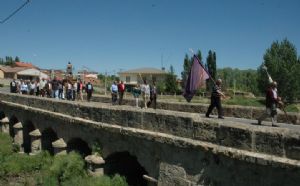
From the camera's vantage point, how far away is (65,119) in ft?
48.9

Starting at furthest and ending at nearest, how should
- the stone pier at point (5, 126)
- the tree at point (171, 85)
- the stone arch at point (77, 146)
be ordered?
the tree at point (171, 85), the stone pier at point (5, 126), the stone arch at point (77, 146)

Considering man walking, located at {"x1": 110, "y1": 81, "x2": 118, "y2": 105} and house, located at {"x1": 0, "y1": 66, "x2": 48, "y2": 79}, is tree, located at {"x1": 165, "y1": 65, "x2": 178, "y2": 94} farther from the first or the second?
man walking, located at {"x1": 110, "y1": 81, "x2": 118, "y2": 105}

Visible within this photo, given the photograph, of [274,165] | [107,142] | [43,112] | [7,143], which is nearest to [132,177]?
[107,142]

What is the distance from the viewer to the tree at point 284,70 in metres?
55.8

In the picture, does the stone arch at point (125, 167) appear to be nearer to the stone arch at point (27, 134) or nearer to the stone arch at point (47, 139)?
the stone arch at point (47, 139)

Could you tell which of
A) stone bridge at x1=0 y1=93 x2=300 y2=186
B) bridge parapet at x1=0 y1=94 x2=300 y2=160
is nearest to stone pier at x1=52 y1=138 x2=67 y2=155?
stone bridge at x1=0 y1=93 x2=300 y2=186

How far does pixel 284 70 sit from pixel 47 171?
48.4 m

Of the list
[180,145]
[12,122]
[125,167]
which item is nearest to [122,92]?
[125,167]

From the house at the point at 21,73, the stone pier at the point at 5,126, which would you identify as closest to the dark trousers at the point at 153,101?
the stone pier at the point at 5,126

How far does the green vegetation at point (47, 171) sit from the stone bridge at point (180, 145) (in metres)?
0.79

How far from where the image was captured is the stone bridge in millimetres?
7082

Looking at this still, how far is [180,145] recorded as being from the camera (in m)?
9.04

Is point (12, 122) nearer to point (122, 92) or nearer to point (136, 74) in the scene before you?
point (122, 92)

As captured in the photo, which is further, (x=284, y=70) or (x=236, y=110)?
(x=284, y=70)
